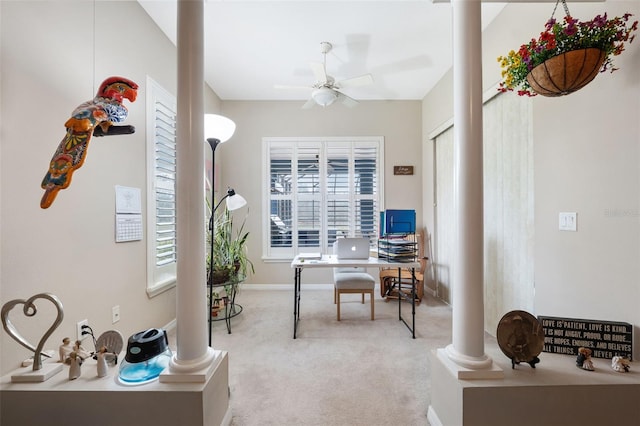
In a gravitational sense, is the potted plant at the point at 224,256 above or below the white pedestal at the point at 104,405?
above

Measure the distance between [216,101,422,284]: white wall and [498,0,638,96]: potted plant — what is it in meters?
2.96

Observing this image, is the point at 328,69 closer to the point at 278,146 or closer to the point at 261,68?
the point at 261,68

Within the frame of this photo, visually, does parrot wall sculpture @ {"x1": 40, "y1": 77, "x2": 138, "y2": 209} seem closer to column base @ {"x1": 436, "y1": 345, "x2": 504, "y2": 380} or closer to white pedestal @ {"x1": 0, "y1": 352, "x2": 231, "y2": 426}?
white pedestal @ {"x1": 0, "y1": 352, "x2": 231, "y2": 426}

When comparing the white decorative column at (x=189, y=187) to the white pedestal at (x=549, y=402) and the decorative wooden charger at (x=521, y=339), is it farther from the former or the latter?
the decorative wooden charger at (x=521, y=339)

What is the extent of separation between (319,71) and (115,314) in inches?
109

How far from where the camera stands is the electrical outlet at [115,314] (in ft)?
6.96

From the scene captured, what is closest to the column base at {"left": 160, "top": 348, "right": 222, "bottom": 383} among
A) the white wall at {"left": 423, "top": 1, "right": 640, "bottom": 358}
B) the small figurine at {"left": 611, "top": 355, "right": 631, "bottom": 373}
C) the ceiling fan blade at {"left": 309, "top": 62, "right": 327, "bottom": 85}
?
the small figurine at {"left": 611, "top": 355, "right": 631, "bottom": 373}

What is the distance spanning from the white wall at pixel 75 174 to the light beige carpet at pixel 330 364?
1.09 metres

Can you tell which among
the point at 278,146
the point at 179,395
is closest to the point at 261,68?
the point at 278,146

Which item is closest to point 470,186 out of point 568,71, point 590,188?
point 568,71

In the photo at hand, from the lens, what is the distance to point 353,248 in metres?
2.97

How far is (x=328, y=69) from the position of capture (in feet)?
11.3

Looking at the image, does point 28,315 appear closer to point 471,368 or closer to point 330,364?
point 330,364

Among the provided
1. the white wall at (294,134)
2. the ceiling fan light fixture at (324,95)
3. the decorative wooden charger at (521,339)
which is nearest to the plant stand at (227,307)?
the white wall at (294,134)
